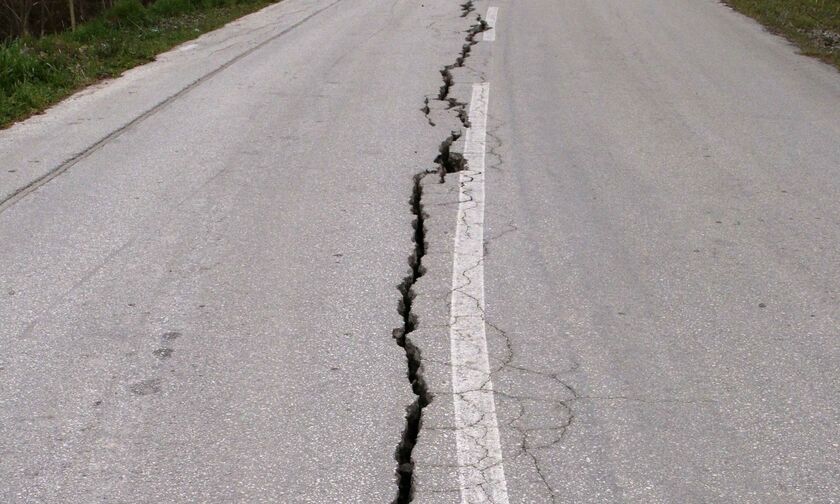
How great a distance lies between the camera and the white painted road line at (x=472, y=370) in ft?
10.1

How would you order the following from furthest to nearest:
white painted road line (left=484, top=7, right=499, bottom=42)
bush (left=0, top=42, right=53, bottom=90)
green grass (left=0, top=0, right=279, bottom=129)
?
1. white painted road line (left=484, top=7, right=499, bottom=42)
2. bush (left=0, top=42, right=53, bottom=90)
3. green grass (left=0, top=0, right=279, bottom=129)

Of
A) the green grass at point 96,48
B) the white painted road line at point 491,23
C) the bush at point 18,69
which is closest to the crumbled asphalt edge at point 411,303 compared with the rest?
the white painted road line at point 491,23

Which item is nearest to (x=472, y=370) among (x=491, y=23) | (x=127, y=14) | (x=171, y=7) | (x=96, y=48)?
(x=96, y=48)

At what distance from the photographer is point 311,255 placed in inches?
199

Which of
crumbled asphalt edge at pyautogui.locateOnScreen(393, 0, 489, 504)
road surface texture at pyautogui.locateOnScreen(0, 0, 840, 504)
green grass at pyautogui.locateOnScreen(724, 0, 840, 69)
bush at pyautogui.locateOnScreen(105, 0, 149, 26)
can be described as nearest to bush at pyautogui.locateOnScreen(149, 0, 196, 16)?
bush at pyautogui.locateOnScreen(105, 0, 149, 26)

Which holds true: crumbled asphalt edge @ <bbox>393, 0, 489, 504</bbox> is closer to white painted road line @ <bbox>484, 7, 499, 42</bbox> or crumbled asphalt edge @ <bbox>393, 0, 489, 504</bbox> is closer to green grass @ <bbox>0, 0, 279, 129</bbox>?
white painted road line @ <bbox>484, 7, 499, 42</bbox>

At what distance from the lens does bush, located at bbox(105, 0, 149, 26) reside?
13211 mm

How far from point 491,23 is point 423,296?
30.7ft

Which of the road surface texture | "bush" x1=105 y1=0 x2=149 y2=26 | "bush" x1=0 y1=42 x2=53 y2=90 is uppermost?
the road surface texture

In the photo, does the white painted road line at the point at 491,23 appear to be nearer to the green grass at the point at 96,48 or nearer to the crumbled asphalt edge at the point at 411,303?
the crumbled asphalt edge at the point at 411,303

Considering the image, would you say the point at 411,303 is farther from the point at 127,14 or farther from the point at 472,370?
the point at 127,14

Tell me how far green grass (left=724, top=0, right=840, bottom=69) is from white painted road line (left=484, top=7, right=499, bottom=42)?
3773mm

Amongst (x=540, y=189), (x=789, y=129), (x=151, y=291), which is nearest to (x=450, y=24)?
(x=789, y=129)

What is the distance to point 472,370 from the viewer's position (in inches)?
149
